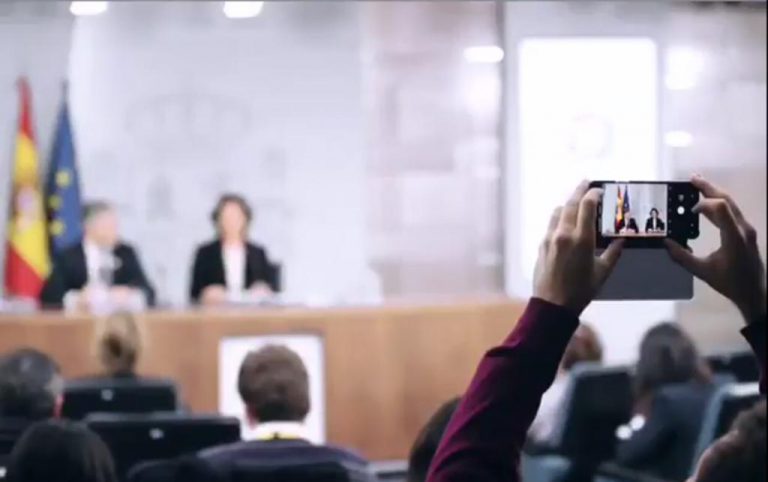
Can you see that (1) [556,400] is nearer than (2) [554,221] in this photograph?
No

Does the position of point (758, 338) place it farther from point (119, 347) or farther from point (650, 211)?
point (119, 347)

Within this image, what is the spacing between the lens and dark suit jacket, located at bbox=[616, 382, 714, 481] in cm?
347

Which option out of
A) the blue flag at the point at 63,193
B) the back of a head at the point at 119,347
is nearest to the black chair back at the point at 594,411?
the back of a head at the point at 119,347

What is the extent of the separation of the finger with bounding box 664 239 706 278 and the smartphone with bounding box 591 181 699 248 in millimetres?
27

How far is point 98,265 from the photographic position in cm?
543

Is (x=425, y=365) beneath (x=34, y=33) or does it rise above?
beneath

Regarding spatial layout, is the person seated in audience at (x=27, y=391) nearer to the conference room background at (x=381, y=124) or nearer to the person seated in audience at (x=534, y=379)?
the person seated in audience at (x=534, y=379)

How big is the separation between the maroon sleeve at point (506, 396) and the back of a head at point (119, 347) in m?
Answer: 3.33

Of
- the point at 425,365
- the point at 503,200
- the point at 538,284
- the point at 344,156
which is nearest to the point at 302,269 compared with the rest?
the point at 344,156

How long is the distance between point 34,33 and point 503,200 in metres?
2.27

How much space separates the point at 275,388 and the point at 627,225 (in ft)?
6.12

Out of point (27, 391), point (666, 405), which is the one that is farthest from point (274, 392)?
point (666, 405)

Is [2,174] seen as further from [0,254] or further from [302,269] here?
[302,269]

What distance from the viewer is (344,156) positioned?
21.2ft
